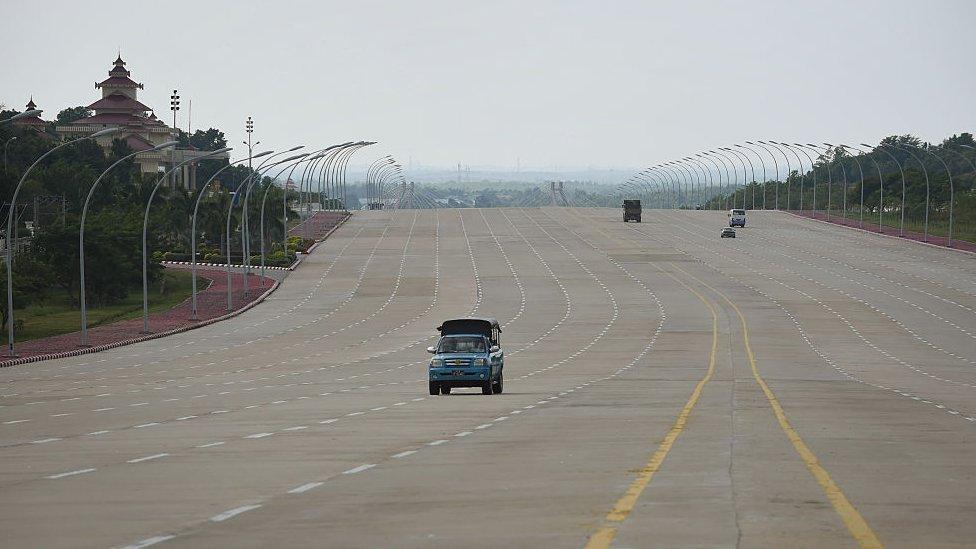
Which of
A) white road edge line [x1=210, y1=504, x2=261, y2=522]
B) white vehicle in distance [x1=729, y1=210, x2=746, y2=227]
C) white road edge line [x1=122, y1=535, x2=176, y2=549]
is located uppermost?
white vehicle in distance [x1=729, y1=210, x2=746, y2=227]

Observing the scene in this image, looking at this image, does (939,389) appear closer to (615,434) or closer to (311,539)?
(615,434)

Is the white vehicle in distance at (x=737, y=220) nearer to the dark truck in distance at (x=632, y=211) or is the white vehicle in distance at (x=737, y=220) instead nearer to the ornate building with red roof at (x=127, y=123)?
the dark truck in distance at (x=632, y=211)

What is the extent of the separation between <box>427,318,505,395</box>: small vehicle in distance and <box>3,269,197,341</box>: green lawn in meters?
40.1

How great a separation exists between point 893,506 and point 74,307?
88421 mm

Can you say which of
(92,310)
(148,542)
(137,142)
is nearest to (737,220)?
(92,310)

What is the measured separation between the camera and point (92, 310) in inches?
3701

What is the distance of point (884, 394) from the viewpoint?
124 ft

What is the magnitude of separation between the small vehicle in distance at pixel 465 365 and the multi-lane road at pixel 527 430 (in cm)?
107

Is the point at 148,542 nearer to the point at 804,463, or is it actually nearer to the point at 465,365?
the point at 804,463

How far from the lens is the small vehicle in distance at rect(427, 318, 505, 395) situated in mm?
37938

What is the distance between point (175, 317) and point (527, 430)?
6149cm

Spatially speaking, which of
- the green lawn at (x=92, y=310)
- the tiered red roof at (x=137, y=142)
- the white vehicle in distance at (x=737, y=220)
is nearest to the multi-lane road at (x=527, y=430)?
the green lawn at (x=92, y=310)

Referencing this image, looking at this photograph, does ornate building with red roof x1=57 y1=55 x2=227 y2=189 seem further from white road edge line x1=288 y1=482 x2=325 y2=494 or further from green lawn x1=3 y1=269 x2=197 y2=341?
white road edge line x1=288 y1=482 x2=325 y2=494

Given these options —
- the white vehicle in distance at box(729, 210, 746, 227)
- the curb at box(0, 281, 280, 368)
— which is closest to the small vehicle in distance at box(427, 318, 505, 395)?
the curb at box(0, 281, 280, 368)
